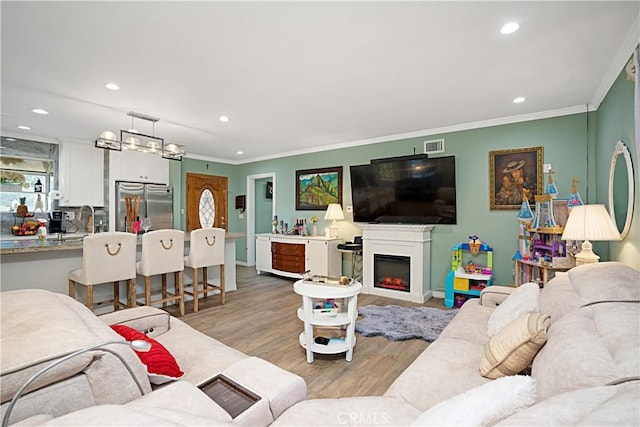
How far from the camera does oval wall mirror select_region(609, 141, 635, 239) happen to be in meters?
2.20

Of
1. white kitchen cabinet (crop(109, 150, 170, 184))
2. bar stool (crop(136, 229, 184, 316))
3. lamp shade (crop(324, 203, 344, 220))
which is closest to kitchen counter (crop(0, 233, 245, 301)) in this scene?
bar stool (crop(136, 229, 184, 316))

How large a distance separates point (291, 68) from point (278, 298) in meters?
3.12

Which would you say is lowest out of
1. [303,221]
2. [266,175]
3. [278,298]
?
[278,298]

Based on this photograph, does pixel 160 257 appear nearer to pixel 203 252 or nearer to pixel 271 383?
pixel 203 252

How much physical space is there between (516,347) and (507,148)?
321 centimetres

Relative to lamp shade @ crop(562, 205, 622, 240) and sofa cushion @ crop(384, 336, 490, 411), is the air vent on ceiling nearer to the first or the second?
lamp shade @ crop(562, 205, 622, 240)

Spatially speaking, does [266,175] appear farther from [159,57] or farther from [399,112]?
[159,57]

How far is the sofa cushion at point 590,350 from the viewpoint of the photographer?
86 cm

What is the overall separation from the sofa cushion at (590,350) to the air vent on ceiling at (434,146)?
10.7 ft

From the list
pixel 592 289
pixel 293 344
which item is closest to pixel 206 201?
pixel 293 344

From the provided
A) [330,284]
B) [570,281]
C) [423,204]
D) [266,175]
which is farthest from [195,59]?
[266,175]

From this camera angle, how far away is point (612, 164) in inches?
102

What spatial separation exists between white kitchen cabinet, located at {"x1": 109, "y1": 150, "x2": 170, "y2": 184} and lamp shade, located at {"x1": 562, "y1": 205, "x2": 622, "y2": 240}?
5896 millimetres

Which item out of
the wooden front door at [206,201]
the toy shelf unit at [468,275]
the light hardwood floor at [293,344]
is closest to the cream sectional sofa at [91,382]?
the light hardwood floor at [293,344]
